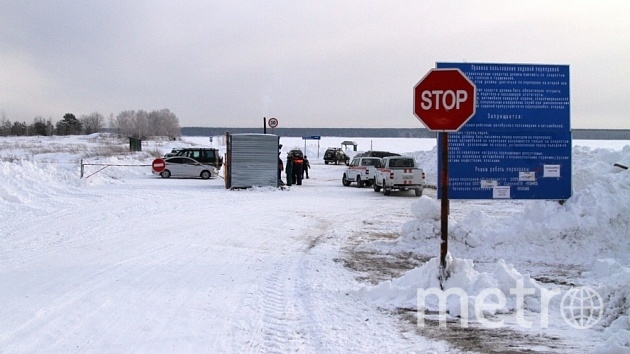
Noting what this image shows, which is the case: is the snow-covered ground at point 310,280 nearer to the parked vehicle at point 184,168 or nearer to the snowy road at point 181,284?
the snowy road at point 181,284

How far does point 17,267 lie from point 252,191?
1623 cm

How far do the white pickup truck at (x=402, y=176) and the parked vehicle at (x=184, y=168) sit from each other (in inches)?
524

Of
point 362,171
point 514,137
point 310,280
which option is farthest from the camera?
point 362,171

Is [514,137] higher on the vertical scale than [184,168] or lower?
higher

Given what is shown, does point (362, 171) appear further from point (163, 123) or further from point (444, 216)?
point (163, 123)

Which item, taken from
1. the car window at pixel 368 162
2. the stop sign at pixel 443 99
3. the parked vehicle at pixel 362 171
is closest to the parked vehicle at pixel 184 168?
the parked vehicle at pixel 362 171

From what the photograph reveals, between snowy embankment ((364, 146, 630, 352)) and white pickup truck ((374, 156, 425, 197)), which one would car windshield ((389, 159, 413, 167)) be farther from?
snowy embankment ((364, 146, 630, 352))

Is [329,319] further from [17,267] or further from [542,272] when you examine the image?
[17,267]

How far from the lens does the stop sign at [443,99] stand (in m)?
7.14

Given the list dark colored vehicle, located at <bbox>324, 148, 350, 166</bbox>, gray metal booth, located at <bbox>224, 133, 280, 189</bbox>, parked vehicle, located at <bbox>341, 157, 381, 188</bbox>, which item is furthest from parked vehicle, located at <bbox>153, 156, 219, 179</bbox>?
dark colored vehicle, located at <bbox>324, 148, 350, 166</bbox>

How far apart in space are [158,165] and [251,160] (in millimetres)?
8348

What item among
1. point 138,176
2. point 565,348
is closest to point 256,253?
point 565,348

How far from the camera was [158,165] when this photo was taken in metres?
30.7

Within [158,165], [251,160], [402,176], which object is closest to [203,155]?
[158,165]
